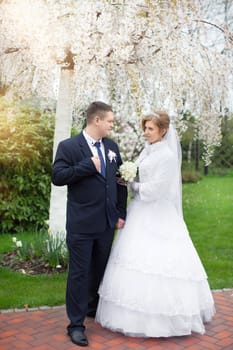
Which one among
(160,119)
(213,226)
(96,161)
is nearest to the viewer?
(96,161)

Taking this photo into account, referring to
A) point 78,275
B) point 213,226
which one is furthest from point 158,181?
point 213,226

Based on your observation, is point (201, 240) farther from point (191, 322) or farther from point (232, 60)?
point (191, 322)

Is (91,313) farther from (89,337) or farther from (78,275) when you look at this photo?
(78,275)

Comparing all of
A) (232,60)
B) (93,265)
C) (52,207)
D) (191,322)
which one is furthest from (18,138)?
(191,322)

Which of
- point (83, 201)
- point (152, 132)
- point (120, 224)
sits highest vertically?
point (152, 132)

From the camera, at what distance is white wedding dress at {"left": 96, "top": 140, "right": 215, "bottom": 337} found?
14.0ft

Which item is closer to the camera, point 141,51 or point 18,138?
point 141,51

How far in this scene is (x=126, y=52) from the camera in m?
5.96

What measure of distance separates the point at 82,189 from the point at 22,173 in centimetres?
481

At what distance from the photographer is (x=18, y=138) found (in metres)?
8.90

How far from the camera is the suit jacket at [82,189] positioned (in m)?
4.16

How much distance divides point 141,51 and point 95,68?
0.64 m

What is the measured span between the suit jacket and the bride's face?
1.87ft

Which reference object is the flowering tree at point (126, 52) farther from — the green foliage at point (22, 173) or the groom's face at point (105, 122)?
the groom's face at point (105, 122)
